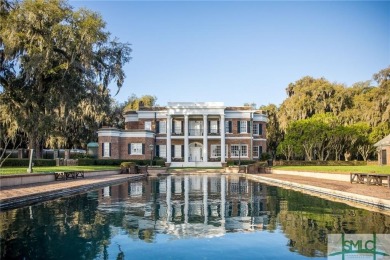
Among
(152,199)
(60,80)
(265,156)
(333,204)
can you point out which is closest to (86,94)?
(60,80)

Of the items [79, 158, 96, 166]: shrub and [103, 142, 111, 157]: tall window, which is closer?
[79, 158, 96, 166]: shrub

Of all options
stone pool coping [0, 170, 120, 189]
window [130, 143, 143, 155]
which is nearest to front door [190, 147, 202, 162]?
window [130, 143, 143, 155]

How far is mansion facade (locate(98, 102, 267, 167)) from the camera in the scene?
44.0 m

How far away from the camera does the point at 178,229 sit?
8180mm

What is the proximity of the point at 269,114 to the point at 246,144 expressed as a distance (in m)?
11.2

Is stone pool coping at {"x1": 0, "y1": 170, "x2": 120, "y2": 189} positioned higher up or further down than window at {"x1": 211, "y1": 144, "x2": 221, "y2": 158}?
further down

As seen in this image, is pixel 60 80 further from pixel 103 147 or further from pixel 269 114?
pixel 269 114

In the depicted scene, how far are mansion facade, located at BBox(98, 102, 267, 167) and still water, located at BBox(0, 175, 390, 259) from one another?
103ft

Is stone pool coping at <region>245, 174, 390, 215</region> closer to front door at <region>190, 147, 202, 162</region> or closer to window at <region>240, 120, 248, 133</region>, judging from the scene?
window at <region>240, 120, 248, 133</region>

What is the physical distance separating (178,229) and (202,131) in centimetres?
3790

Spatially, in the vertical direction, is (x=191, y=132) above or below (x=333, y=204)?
above

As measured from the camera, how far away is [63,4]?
24469 mm

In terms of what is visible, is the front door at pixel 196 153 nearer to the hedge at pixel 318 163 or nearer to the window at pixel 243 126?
the window at pixel 243 126

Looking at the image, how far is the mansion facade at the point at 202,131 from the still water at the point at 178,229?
31395 millimetres
